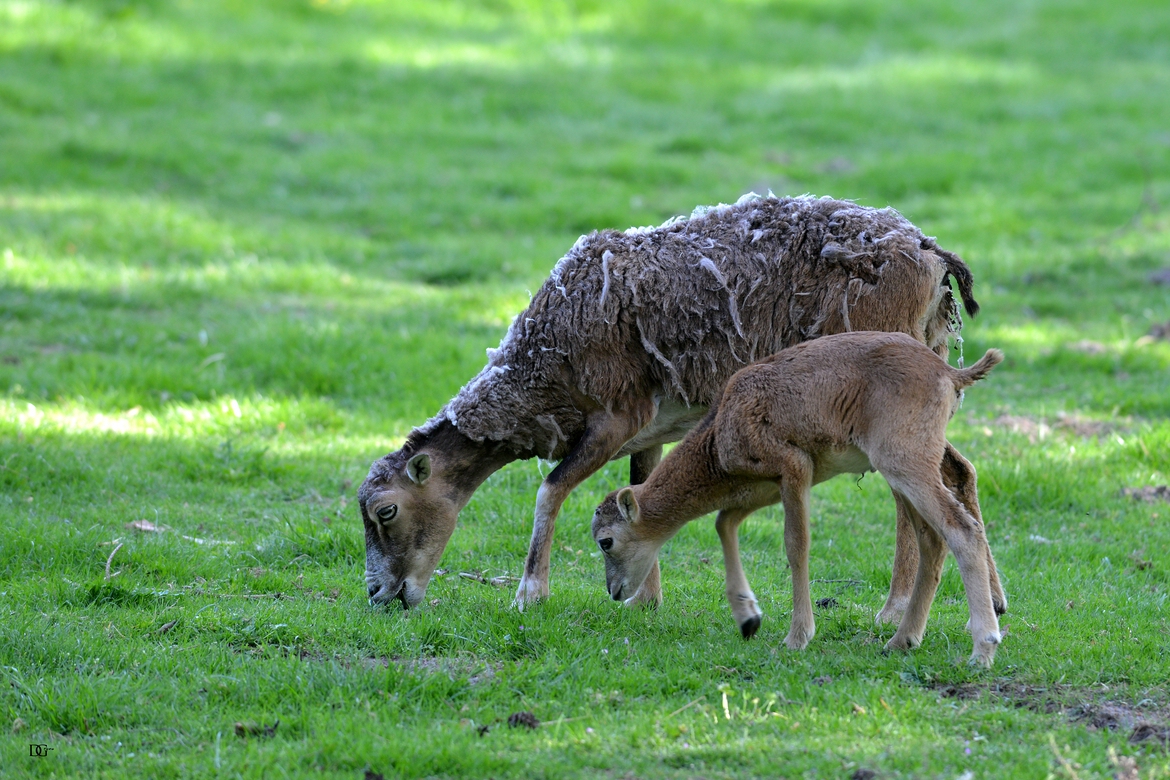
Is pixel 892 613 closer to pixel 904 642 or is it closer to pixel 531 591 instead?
pixel 904 642

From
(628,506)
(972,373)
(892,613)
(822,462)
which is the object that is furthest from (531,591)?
(972,373)

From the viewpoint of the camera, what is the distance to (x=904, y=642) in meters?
5.87

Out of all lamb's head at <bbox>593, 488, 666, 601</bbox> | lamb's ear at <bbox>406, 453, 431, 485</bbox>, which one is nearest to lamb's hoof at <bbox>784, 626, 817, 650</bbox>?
lamb's head at <bbox>593, 488, 666, 601</bbox>

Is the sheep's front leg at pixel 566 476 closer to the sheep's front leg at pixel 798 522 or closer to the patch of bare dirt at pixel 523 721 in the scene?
the sheep's front leg at pixel 798 522

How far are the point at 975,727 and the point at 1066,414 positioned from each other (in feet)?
17.2

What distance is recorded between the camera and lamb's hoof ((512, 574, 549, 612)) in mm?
6395

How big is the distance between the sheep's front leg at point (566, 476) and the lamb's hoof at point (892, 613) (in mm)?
1562

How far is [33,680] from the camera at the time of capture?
5387 mm

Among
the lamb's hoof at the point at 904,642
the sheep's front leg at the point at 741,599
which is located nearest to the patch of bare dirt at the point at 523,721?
the sheep's front leg at the point at 741,599

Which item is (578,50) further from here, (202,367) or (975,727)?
(975,727)

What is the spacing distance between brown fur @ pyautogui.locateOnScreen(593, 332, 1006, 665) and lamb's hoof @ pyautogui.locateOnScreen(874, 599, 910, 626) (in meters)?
0.48

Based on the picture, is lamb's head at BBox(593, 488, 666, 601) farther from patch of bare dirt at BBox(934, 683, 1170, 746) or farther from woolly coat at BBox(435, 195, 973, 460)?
patch of bare dirt at BBox(934, 683, 1170, 746)

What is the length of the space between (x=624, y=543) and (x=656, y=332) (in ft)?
3.66

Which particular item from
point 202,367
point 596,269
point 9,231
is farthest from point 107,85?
point 596,269
